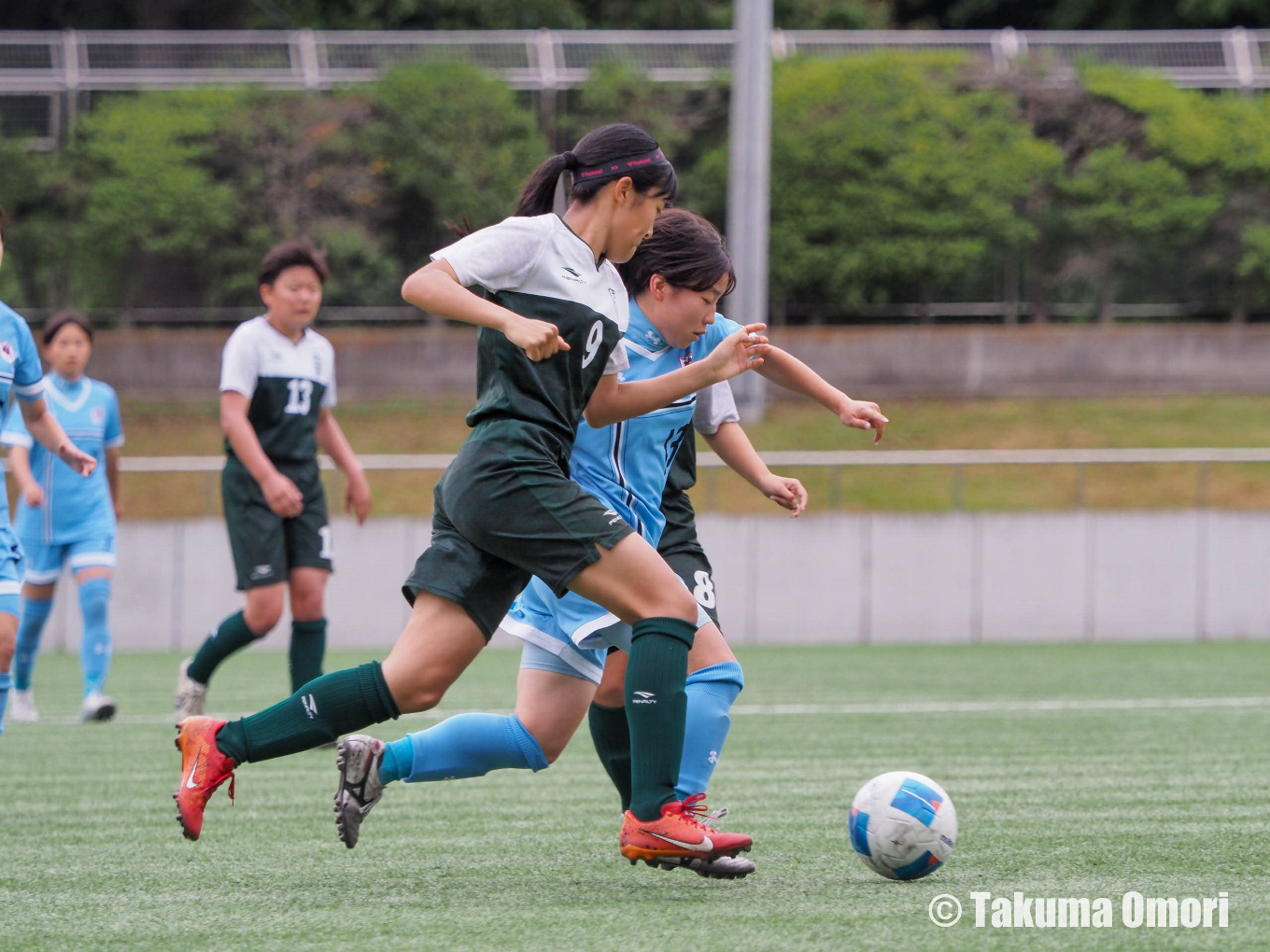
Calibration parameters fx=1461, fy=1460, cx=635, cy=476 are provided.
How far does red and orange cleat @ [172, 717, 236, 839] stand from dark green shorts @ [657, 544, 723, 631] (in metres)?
1.22

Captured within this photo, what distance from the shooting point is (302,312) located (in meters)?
6.14

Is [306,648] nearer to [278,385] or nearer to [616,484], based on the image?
[278,385]

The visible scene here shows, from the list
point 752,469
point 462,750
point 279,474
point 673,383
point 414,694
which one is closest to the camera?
point 414,694

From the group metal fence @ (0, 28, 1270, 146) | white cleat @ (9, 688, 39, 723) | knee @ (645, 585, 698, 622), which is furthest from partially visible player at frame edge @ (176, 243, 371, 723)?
metal fence @ (0, 28, 1270, 146)

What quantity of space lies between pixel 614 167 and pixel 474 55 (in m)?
21.3

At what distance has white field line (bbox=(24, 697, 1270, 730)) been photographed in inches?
298

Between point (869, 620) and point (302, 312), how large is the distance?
816 centimetres

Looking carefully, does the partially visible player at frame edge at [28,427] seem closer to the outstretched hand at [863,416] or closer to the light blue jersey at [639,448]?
the light blue jersey at [639,448]

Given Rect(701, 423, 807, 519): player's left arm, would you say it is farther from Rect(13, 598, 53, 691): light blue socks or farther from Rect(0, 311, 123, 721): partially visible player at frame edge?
Rect(13, 598, 53, 691): light blue socks

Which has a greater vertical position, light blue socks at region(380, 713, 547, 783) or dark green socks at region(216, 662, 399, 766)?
dark green socks at region(216, 662, 399, 766)

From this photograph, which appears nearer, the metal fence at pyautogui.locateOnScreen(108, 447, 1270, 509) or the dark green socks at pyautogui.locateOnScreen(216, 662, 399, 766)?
the dark green socks at pyautogui.locateOnScreen(216, 662, 399, 766)

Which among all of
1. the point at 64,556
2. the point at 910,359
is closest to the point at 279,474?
the point at 64,556

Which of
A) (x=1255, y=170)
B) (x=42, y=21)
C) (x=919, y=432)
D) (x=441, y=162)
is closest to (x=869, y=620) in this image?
(x=919, y=432)

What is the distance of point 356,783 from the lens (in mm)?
3264
